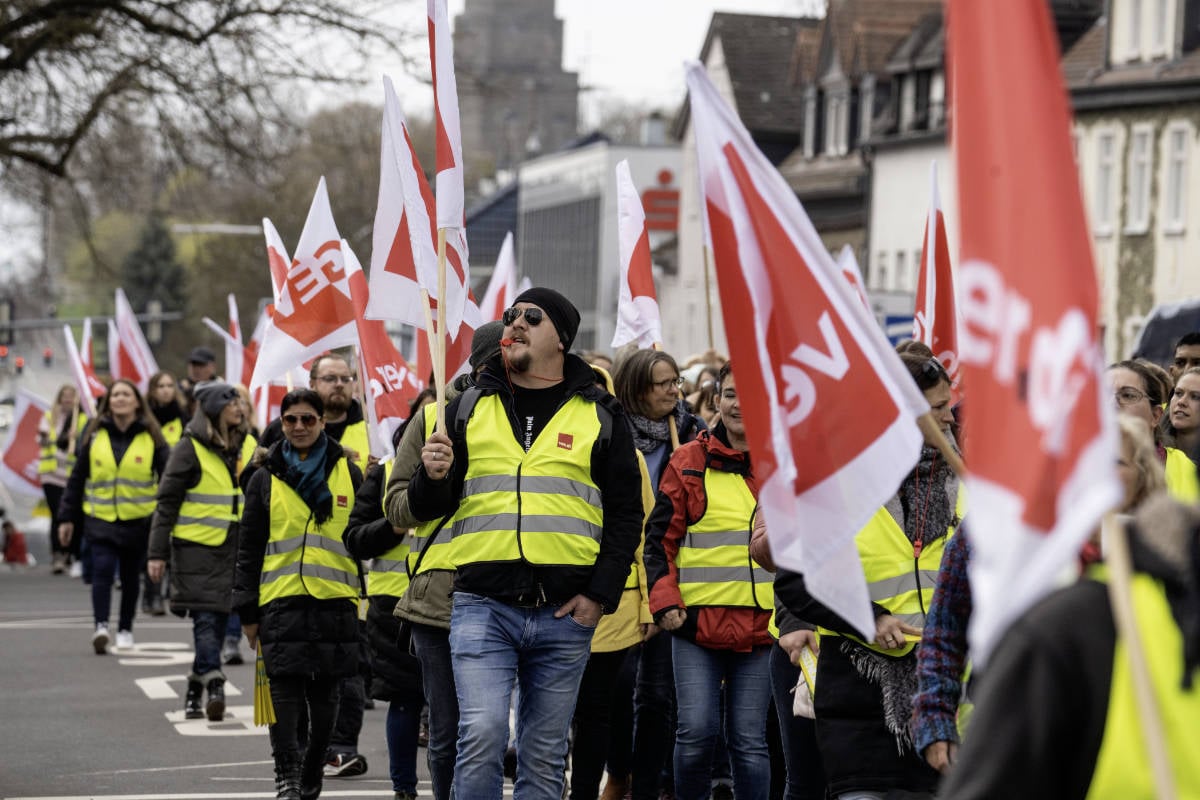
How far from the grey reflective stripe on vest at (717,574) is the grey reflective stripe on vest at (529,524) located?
98 cm

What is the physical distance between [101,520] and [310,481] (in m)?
7.01

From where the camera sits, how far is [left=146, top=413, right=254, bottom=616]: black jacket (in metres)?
12.5

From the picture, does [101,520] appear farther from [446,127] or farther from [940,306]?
[446,127]

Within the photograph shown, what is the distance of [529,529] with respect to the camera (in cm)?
695

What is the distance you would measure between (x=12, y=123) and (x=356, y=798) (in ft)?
64.6

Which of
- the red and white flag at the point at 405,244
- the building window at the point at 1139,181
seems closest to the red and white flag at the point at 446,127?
the red and white flag at the point at 405,244

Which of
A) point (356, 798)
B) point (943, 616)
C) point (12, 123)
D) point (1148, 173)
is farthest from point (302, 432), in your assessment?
point (1148, 173)

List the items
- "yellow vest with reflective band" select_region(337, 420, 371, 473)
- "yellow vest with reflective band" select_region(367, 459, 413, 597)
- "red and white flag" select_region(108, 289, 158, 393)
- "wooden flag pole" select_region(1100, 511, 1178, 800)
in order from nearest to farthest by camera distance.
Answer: "wooden flag pole" select_region(1100, 511, 1178, 800) → "yellow vest with reflective band" select_region(367, 459, 413, 597) → "yellow vest with reflective band" select_region(337, 420, 371, 473) → "red and white flag" select_region(108, 289, 158, 393)

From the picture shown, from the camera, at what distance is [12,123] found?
2773 centimetres

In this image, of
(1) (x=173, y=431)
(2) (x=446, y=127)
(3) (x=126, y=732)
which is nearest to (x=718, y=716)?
(2) (x=446, y=127)

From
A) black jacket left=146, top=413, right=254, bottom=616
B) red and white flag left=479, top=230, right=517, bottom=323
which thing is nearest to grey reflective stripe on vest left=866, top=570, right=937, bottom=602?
black jacket left=146, top=413, right=254, bottom=616

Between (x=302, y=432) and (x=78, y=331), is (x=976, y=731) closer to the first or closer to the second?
(x=302, y=432)

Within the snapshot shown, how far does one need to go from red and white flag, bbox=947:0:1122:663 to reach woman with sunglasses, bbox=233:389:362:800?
18.7ft

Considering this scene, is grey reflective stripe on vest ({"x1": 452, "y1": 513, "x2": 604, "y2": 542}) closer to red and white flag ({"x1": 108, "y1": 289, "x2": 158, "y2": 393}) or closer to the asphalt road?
the asphalt road
